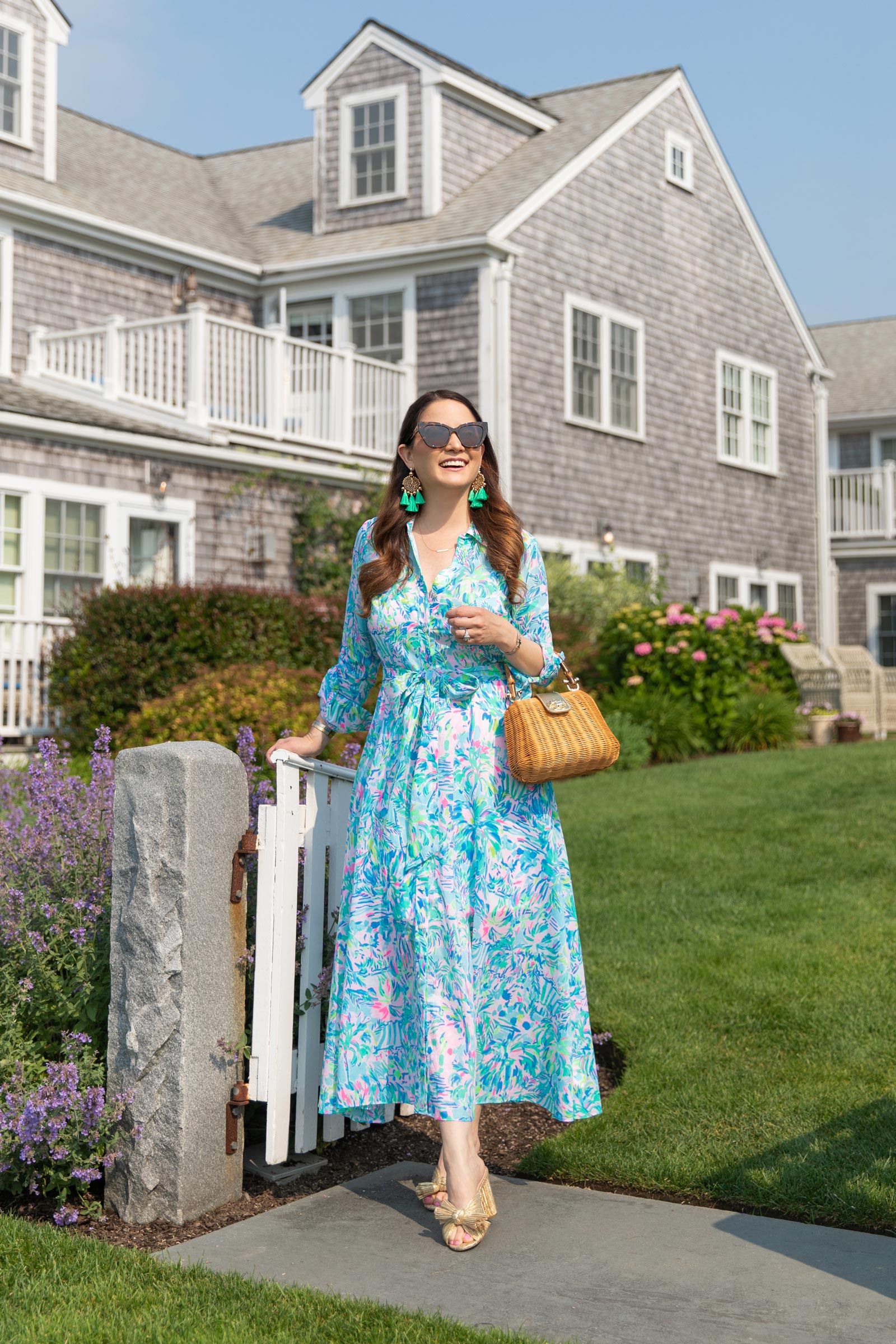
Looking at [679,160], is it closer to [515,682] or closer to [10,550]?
[10,550]

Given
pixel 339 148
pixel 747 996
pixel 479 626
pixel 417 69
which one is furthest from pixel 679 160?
pixel 479 626

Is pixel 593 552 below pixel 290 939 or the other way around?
the other way around

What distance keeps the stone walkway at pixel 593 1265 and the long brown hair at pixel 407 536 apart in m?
1.47

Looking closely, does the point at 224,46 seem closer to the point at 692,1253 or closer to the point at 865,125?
the point at 865,125

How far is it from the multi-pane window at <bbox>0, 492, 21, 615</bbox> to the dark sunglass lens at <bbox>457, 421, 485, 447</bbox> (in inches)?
386

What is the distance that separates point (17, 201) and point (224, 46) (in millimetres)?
2641

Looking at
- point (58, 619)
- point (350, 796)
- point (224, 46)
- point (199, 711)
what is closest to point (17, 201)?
point (224, 46)

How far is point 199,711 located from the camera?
367 inches

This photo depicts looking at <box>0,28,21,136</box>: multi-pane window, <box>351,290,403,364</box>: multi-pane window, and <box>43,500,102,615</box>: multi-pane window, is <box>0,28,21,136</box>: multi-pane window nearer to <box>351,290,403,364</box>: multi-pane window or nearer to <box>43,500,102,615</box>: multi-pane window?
<box>351,290,403,364</box>: multi-pane window

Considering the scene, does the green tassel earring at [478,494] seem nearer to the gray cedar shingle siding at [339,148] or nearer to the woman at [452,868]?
the woman at [452,868]

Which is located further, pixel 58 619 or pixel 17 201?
pixel 17 201

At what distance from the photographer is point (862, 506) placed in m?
23.4

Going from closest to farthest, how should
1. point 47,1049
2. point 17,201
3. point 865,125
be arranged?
1. point 47,1049
2. point 17,201
3. point 865,125

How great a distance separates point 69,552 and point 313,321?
534 cm
